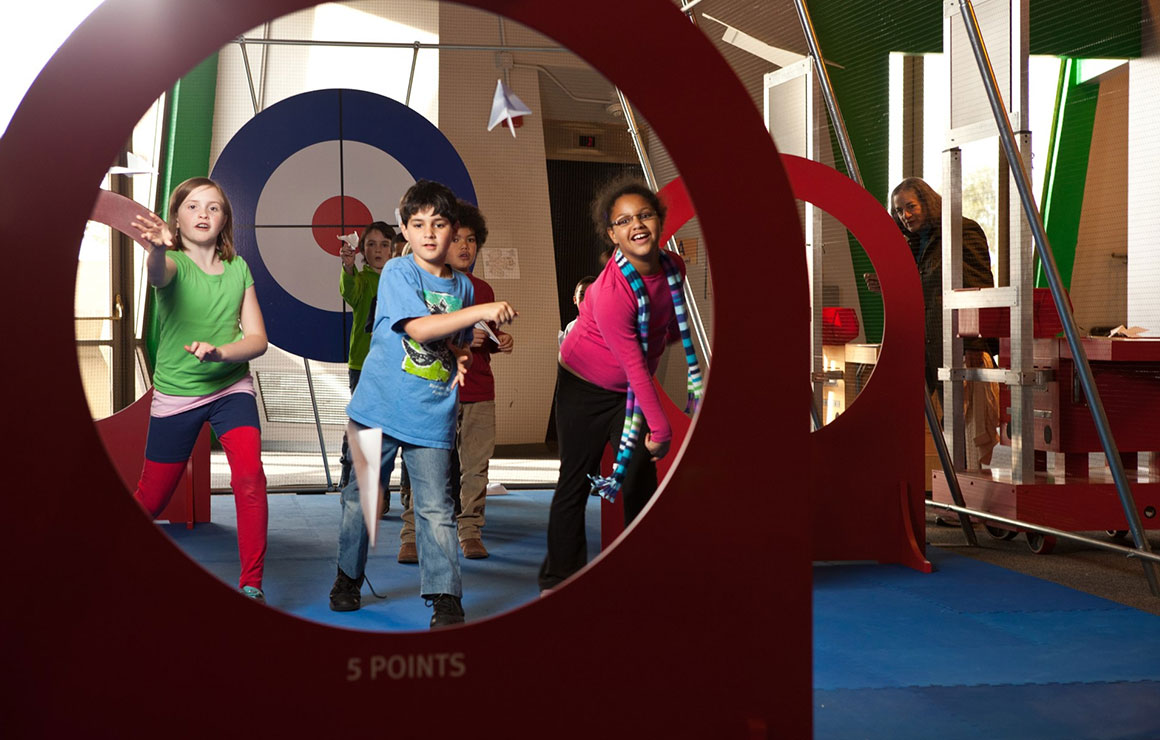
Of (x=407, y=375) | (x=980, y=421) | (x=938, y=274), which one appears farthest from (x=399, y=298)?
(x=980, y=421)

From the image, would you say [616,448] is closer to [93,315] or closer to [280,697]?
[280,697]

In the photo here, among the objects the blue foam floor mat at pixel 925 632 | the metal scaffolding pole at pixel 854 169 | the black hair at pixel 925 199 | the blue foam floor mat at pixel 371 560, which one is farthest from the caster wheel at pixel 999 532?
the blue foam floor mat at pixel 371 560

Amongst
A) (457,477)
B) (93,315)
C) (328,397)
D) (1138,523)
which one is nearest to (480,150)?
(328,397)

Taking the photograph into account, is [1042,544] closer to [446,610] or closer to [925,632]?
[925,632]

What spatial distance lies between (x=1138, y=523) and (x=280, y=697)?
2.71 m

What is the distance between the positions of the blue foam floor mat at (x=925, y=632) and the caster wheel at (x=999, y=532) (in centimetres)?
39

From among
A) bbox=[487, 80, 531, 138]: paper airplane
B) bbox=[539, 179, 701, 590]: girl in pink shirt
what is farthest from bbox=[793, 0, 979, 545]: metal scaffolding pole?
bbox=[487, 80, 531, 138]: paper airplane

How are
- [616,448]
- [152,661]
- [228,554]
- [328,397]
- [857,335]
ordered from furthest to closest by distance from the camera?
[328,397]
[857,335]
[228,554]
[616,448]
[152,661]

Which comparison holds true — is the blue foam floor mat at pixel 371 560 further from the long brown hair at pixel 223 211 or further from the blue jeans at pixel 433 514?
the long brown hair at pixel 223 211

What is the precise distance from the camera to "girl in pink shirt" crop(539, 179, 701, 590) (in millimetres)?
2297

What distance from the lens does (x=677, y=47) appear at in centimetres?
115

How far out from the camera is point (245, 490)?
7.93 ft

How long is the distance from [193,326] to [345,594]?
803 millimetres

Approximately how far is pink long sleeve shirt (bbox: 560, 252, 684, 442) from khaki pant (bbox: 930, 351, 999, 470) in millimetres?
1960
